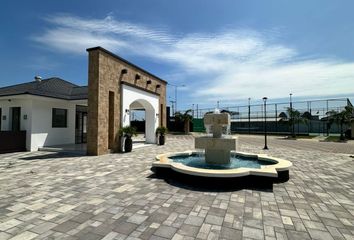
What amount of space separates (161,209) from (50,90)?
1253 cm

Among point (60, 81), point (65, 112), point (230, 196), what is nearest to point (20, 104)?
point (65, 112)

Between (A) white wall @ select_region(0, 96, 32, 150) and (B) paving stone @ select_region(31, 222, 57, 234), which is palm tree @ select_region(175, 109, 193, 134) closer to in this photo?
(A) white wall @ select_region(0, 96, 32, 150)

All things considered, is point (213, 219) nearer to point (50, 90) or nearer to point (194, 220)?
point (194, 220)

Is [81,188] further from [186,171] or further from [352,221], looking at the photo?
[352,221]

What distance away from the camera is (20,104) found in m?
12.8

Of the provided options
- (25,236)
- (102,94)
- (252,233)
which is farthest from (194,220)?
(102,94)

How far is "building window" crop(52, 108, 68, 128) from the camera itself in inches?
552

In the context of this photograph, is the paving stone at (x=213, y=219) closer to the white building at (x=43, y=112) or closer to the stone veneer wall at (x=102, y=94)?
the stone veneer wall at (x=102, y=94)

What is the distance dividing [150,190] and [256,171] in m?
2.85

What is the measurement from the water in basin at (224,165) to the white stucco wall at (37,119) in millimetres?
9200

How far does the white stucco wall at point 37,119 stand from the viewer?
12375mm

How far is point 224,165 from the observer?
24.2 feet

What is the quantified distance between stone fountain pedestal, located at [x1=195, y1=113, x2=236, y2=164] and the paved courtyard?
1.92 meters

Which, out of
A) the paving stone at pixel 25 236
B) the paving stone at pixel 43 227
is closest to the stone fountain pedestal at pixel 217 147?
the paving stone at pixel 43 227
